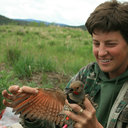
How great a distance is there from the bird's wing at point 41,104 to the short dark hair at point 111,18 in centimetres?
75

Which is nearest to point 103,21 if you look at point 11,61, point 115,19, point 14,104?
point 115,19

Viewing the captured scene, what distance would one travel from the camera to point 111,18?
180 cm

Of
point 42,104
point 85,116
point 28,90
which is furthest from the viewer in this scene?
point 42,104

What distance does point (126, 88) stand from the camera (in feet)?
5.52

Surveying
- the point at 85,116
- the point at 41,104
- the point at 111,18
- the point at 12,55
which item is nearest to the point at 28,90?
the point at 41,104

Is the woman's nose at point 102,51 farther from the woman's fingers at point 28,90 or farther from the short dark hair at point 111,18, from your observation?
the woman's fingers at point 28,90

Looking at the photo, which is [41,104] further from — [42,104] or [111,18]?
[111,18]

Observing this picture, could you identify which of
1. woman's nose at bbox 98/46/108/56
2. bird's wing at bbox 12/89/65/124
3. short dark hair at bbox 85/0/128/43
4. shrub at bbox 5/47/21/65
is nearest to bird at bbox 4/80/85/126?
bird's wing at bbox 12/89/65/124

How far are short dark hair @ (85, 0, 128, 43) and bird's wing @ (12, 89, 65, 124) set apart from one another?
0.75 m

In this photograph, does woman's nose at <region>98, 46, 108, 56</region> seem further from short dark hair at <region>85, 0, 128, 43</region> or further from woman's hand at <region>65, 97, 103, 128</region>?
woman's hand at <region>65, 97, 103, 128</region>

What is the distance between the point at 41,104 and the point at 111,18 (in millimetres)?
1055

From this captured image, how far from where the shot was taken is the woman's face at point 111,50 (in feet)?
5.73

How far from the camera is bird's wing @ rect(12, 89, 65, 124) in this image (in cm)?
175

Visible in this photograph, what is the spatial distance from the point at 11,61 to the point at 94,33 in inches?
146
